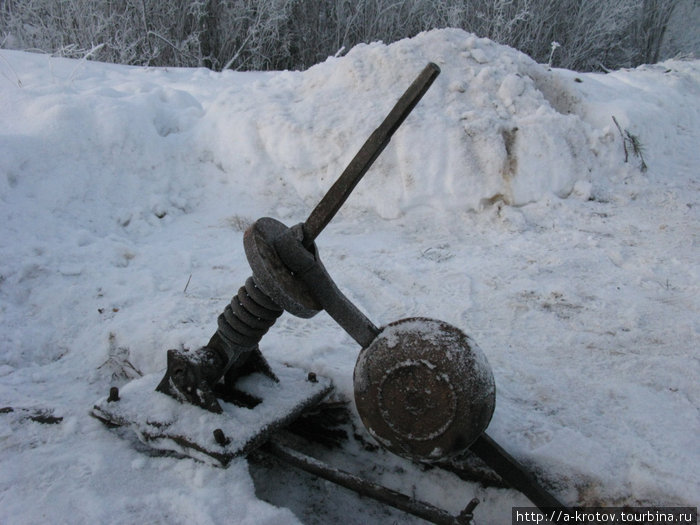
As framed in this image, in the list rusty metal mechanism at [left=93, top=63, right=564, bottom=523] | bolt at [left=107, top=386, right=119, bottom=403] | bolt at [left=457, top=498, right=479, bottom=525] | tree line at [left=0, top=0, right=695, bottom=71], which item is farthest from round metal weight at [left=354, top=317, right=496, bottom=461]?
tree line at [left=0, top=0, right=695, bottom=71]

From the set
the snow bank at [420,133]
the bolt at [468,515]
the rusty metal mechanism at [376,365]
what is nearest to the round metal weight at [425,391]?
the rusty metal mechanism at [376,365]

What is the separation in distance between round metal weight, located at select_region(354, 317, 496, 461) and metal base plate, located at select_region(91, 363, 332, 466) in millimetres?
392

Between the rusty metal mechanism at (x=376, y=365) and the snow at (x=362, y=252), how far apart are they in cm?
19

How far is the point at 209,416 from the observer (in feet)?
5.82

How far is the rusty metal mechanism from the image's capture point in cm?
147

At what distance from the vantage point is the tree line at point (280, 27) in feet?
20.5

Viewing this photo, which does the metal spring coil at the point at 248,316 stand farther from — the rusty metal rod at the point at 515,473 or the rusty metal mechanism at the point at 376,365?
the rusty metal rod at the point at 515,473

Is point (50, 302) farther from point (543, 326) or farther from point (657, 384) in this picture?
point (657, 384)

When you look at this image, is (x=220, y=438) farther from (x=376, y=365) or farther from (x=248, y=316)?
(x=376, y=365)

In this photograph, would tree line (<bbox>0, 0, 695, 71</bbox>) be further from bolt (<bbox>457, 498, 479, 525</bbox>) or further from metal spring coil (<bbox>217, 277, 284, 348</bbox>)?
bolt (<bbox>457, 498, 479, 525</bbox>)

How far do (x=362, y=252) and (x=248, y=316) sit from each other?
5.34 feet

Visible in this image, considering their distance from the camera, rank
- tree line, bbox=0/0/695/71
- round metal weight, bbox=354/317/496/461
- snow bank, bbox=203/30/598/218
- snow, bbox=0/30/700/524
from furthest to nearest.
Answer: tree line, bbox=0/0/695/71 → snow bank, bbox=203/30/598/218 → snow, bbox=0/30/700/524 → round metal weight, bbox=354/317/496/461

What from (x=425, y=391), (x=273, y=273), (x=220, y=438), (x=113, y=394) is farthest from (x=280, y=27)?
(x=425, y=391)

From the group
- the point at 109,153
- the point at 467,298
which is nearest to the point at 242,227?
the point at 109,153
